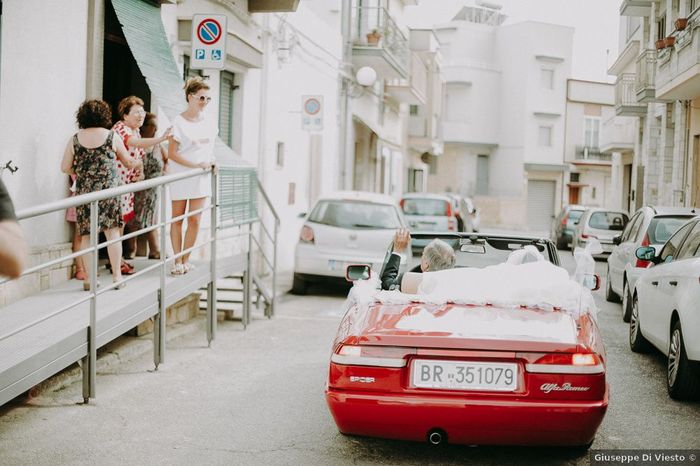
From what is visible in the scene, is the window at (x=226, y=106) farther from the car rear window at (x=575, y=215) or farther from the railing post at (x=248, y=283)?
the car rear window at (x=575, y=215)

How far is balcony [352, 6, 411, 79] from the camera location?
23.5 metres

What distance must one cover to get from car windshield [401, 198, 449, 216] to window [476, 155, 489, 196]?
112 feet

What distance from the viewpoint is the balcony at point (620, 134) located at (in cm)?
3494

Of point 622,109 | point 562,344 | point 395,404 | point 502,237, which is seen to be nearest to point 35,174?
point 502,237

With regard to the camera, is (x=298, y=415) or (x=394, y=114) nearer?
(x=298, y=415)

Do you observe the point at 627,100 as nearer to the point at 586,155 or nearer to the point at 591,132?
the point at 586,155

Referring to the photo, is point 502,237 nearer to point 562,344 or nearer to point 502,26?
point 562,344

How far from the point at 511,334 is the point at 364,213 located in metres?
9.15

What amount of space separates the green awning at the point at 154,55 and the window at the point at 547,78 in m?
46.2

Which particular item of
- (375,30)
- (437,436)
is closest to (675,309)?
(437,436)

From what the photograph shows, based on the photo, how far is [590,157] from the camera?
5488 centimetres

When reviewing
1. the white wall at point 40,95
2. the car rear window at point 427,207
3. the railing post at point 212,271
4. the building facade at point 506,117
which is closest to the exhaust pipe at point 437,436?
the railing post at point 212,271

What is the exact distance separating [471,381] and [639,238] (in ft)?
26.3

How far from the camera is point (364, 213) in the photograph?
45.2 feet
